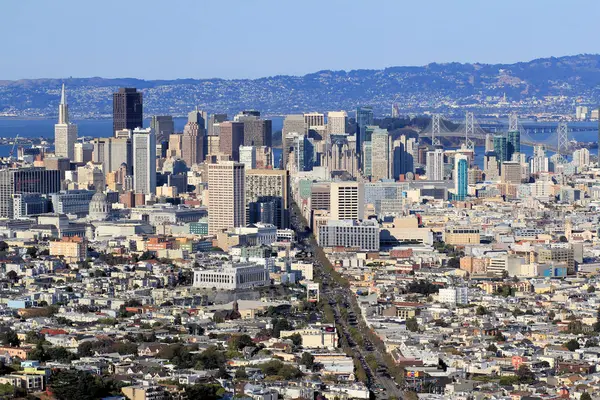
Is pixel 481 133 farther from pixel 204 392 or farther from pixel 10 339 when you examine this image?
pixel 204 392

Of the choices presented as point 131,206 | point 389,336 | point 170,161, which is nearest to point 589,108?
point 170,161

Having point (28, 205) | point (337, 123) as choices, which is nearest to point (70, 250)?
point (28, 205)

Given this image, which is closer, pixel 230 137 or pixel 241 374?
pixel 241 374

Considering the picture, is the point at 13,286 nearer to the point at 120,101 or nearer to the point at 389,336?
the point at 389,336

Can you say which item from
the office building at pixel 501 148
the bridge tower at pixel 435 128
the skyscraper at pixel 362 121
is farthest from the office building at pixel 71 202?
the bridge tower at pixel 435 128

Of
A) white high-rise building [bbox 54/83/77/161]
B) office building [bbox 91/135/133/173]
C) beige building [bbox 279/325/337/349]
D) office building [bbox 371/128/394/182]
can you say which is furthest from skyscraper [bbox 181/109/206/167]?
beige building [bbox 279/325/337/349]

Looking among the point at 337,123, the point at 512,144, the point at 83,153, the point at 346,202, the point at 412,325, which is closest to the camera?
the point at 412,325
